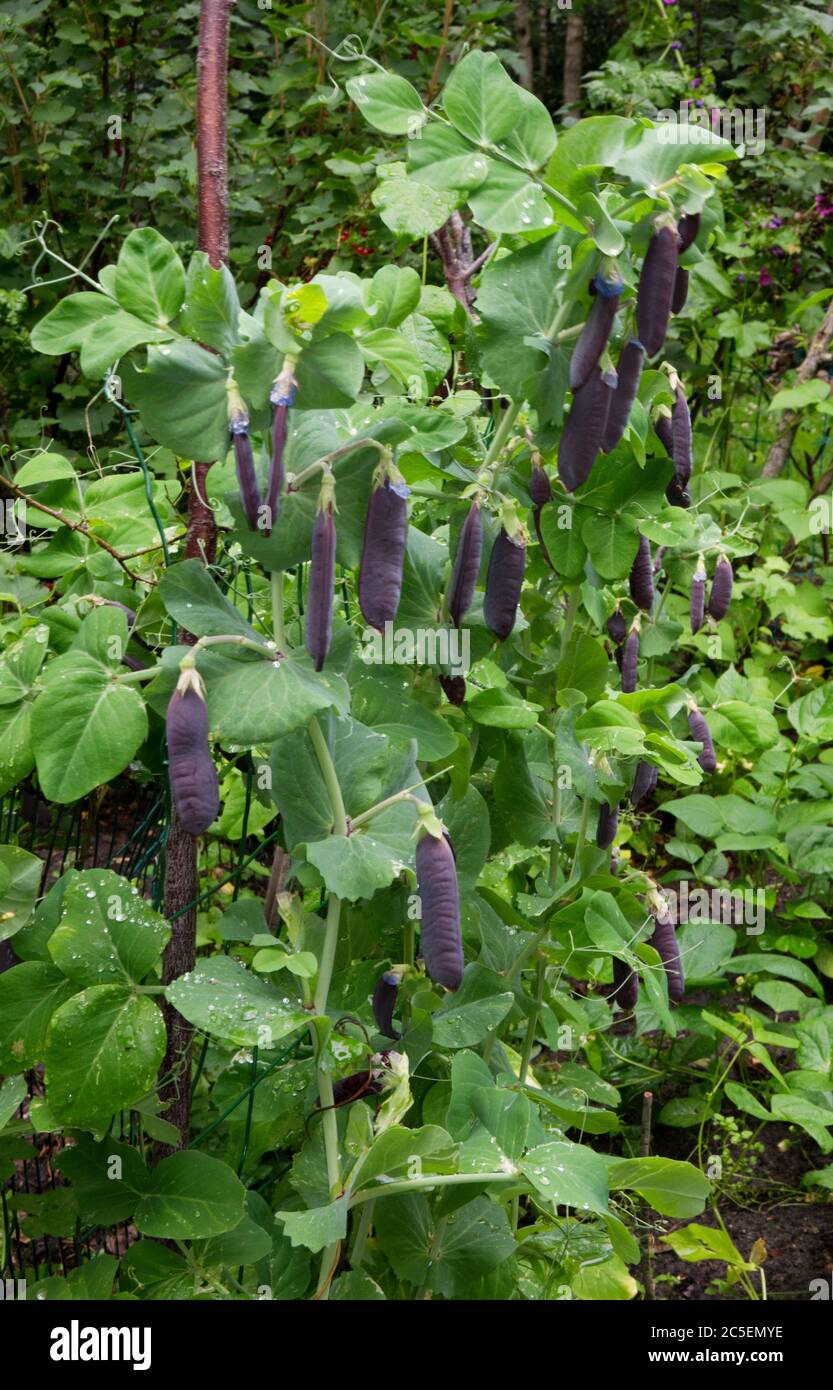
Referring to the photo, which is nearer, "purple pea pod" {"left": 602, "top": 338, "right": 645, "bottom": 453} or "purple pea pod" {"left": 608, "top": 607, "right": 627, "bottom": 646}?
"purple pea pod" {"left": 602, "top": 338, "right": 645, "bottom": 453}

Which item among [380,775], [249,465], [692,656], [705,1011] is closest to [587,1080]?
[705,1011]

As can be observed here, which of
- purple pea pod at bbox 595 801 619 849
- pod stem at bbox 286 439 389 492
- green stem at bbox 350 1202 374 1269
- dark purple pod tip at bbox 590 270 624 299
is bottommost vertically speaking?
green stem at bbox 350 1202 374 1269

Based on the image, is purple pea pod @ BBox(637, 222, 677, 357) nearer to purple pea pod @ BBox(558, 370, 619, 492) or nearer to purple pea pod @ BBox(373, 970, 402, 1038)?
purple pea pod @ BBox(558, 370, 619, 492)

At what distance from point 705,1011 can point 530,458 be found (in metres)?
1.53

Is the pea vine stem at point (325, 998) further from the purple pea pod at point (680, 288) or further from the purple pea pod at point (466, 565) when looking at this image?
the purple pea pod at point (680, 288)

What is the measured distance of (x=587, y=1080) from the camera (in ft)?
6.49

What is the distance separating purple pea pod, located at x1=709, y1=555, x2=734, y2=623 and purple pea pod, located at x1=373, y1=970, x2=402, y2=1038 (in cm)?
92

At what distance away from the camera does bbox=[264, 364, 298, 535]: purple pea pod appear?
1.04 metres

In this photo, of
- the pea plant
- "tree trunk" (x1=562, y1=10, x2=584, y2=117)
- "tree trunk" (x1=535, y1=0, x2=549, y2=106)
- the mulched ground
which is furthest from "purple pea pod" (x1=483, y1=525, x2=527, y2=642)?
"tree trunk" (x1=535, y1=0, x2=549, y2=106)

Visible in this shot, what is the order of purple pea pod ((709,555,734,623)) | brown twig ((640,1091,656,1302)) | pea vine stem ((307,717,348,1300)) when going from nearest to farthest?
pea vine stem ((307,717,348,1300)), purple pea pod ((709,555,734,623)), brown twig ((640,1091,656,1302))

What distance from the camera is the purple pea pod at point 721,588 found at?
2.00 metres

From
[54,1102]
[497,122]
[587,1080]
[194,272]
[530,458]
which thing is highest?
[497,122]

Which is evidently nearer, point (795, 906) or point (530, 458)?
point (530, 458)
